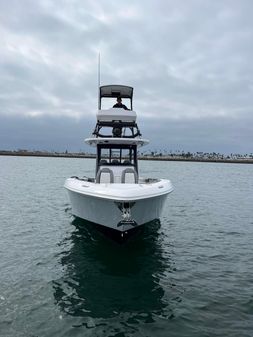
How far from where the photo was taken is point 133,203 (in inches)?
421

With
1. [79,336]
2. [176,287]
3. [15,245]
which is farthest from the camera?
[15,245]

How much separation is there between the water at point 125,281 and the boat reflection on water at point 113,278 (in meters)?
0.02

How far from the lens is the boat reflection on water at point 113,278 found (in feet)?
24.9

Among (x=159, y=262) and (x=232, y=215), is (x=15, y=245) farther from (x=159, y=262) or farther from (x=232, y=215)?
(x=232, y=215)

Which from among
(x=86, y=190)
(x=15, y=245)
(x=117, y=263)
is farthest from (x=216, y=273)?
(x=15, y=245)

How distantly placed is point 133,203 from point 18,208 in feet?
37.6

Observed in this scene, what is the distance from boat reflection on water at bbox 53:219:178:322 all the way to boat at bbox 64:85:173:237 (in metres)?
0.85

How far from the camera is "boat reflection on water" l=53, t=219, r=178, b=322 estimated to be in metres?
7.59

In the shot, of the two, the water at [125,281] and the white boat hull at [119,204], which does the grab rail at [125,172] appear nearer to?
the white boat hull at [119,204]

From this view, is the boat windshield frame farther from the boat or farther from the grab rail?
the grab rail

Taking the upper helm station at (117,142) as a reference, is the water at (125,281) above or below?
below

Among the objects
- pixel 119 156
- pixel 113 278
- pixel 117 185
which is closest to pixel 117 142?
pixel 119 156

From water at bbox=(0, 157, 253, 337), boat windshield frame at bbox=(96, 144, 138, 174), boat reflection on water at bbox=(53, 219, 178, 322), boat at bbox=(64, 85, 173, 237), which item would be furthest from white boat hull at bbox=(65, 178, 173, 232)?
boat windshield frame at bbox=(96, 144, 138, 174)

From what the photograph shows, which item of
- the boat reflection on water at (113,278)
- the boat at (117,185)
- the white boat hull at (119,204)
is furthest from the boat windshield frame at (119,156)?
the boat reflection on water at (113,278)
